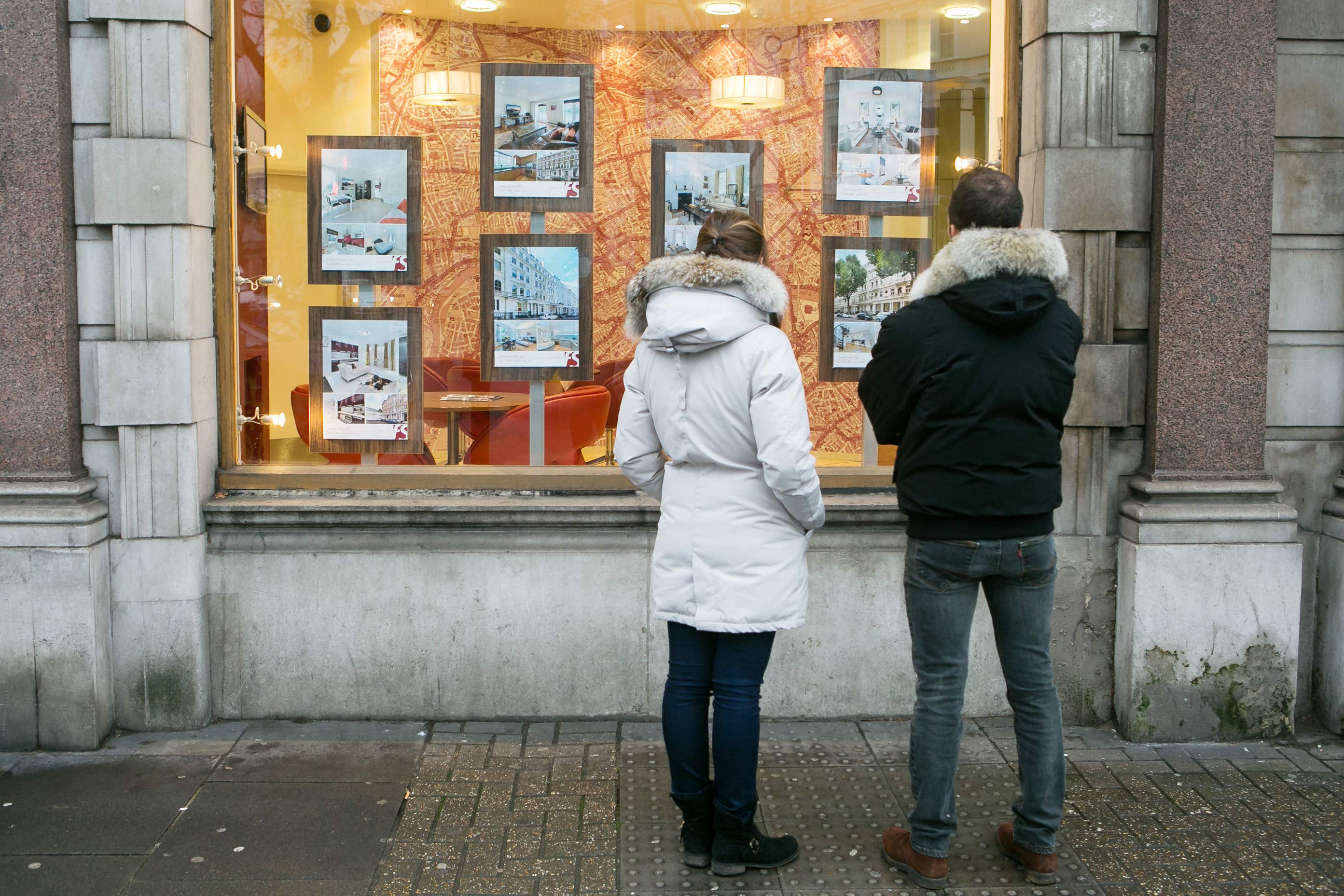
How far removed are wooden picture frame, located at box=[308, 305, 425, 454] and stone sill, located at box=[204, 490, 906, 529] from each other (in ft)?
1.02

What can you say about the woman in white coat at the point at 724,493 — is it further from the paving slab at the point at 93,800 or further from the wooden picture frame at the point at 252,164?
the wooden picture frame at the point at 252,164

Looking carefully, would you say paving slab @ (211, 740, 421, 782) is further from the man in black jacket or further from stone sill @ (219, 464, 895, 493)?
the man in black jacket

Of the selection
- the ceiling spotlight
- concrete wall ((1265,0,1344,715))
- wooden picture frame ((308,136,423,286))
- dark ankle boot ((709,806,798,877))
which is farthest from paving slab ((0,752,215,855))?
concrete wall ((1265,0,1344,715))

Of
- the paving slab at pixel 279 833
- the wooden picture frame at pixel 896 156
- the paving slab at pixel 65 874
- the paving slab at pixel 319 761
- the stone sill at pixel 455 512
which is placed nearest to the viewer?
the paving slab at pixel 65 874

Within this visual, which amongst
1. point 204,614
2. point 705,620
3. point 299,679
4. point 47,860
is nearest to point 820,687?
point 705,620

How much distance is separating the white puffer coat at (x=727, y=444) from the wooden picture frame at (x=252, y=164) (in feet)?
7.52

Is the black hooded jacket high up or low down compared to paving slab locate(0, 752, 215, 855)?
up

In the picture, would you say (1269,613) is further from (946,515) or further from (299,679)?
(299,679)

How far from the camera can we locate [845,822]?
4.31 meters

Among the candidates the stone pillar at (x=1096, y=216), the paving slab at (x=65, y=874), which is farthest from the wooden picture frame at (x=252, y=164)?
the stone pillar at (x=1096, y=216)

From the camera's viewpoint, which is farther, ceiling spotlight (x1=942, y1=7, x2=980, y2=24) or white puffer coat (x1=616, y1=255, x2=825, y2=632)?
ceiling spotlight (x1=942, y1=7, x2=980, y2=24)

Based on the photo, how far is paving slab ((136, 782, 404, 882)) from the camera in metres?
3.94

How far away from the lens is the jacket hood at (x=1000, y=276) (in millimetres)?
3578

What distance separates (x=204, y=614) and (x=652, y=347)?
2.47m
